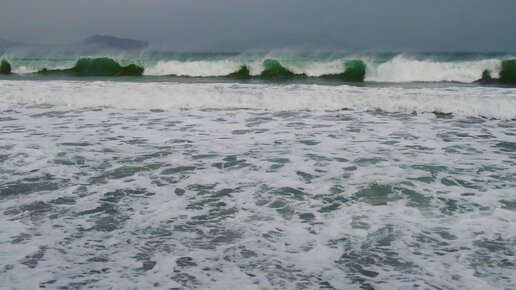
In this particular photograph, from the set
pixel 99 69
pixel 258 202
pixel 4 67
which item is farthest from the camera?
pixel 4 67

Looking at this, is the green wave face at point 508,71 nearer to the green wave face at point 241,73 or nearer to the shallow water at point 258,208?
the green wave face at point 241,73

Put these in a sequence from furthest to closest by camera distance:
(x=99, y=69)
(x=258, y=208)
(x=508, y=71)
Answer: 1. (x=99, y=69)
2. (x=508, y=71)
3. (x=258, y=208)

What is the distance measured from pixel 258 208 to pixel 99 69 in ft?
74.5

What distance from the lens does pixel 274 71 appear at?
22.6 meters

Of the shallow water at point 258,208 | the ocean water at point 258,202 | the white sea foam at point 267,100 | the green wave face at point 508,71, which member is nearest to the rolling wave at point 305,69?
the green wave face at point 508,71

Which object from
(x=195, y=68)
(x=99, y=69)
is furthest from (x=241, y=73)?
(x=99, y=69)

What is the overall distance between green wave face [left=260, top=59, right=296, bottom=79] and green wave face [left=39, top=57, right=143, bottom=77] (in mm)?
6559

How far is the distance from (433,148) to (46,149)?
569 centimetres

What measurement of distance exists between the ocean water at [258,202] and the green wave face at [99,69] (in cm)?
1488

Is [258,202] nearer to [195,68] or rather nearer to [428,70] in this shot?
[428,70]

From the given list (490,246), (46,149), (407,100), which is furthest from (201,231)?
(407,100)

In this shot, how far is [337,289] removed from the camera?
2.84 meters

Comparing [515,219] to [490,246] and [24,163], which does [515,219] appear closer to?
[490,246]

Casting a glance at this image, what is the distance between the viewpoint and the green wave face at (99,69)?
23.8m
